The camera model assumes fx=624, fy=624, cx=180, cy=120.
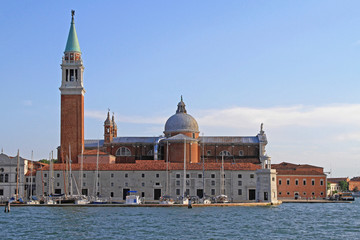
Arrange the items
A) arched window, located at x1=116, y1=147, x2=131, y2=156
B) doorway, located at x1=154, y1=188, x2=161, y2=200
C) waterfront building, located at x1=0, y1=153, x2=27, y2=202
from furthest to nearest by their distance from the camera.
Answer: arched window, located at x1=116, y1=147, x2=131, y2=156, waterfront building, located at x1=0, y1=153, x2=27, y2=202, doorway, located at x1=154, y1=188, x2=161, y2=200

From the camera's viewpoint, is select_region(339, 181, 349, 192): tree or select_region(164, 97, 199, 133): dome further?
select_region(339, 181, 349, 192): tree

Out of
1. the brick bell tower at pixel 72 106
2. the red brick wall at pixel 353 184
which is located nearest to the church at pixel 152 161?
the brick bell tower at pixel 72 106

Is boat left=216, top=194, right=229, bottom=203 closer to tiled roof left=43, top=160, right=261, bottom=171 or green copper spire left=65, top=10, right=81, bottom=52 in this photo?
tiled roof left=43, top=160, right=261, bottom=171

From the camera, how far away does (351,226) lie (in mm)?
36250

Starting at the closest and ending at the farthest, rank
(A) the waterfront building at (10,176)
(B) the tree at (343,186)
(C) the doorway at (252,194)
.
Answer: (C) the doorway at (252,194)
(A) the waterfront building at (10,176)
(B) the tree at (343,186)

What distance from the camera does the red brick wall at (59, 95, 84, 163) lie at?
6444 centimetres

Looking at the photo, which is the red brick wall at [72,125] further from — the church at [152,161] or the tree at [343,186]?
the tree at [343,186]

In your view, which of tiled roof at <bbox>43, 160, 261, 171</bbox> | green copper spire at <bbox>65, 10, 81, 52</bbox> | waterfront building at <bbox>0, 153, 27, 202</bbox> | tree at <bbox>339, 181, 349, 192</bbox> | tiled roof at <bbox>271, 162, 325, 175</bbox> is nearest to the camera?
tiled roof at <bbox>43, 160, 261, 171</bbox>

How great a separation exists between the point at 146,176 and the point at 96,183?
4.78 m

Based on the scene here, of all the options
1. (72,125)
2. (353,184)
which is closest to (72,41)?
(72,125)

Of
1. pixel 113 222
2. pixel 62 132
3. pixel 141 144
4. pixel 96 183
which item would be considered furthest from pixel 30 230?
pixel 141 144

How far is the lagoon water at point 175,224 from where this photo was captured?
3105 cm

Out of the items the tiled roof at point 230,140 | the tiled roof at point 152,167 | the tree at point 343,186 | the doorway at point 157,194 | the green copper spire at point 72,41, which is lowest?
the doorway at point 157,194

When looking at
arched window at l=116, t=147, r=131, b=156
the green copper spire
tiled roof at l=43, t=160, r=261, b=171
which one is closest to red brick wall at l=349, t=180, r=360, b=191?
arched window at l=116, t=147, r=131, b=156
